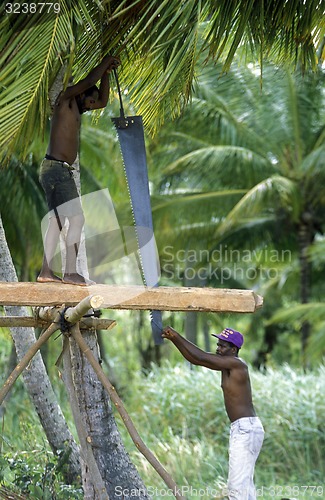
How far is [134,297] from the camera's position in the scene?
5.39 meters

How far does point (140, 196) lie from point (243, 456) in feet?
6.90

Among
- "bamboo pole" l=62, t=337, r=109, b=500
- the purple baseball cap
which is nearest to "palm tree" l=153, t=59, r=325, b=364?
the purple baseball cap

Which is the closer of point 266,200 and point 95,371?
point 95,371

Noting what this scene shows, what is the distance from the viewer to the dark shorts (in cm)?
588

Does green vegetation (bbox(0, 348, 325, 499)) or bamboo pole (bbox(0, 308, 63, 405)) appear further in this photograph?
green vegetation (bbox(0, 348, 325, 499))

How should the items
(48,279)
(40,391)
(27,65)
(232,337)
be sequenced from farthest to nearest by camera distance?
(40,391) → (232,337) → (48,279) → (27,65)

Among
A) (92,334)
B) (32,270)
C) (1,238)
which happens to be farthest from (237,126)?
(92,334)

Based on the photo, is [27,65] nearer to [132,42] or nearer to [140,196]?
[132,42]

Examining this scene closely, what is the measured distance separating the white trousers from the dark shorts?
2.08 metres

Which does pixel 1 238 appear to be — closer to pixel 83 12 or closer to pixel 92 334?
pixel 92 334

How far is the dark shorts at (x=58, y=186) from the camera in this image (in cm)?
588

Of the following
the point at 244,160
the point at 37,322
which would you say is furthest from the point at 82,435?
the point at 244,160

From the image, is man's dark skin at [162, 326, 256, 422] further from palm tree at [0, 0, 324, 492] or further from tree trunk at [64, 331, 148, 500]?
palm tree at [0, 0, 324, 492]

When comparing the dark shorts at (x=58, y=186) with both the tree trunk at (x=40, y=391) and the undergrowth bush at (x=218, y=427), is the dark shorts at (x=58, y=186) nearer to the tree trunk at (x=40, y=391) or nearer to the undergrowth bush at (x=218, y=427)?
the tree trunk at (x=40, y=391)
